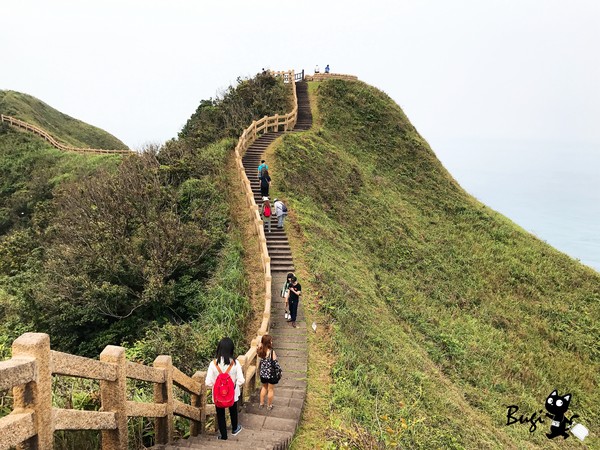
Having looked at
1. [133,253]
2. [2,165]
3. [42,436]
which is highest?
[2,165]

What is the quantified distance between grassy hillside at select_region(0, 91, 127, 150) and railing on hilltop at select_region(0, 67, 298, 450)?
165 feet

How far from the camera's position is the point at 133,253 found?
1409 cm

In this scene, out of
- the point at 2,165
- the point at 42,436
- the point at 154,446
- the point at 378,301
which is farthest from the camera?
the point at 2,165

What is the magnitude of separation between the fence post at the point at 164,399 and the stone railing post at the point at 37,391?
77.9 inches

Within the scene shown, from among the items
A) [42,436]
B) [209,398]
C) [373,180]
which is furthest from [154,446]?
[373,180]

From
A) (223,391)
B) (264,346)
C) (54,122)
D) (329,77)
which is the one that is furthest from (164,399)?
(54,122)

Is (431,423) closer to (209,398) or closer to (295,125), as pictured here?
(209,398)

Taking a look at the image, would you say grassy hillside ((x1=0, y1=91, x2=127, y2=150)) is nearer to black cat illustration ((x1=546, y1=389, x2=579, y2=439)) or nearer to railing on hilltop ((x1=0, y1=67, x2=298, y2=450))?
railing on hilltop ((x1=0, y1=67, x2=298, y2=450))

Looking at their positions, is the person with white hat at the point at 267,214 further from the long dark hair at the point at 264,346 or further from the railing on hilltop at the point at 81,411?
the railing on hilltop at the point at 81,411

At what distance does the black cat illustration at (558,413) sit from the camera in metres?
13.5

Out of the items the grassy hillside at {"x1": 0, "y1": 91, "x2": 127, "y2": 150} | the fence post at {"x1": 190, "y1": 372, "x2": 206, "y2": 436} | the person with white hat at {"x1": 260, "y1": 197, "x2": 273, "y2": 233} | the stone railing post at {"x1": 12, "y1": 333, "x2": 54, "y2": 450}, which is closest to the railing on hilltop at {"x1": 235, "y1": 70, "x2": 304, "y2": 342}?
the person with white hat at {"x1": 260, "y1": 197, "x2": 273, "y2": 233}

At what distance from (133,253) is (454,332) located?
499 inches

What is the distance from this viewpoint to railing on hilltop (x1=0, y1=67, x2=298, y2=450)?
3.41m

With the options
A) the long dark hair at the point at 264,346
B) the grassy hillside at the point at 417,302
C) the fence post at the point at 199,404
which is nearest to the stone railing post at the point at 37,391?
the fence post at the point at 199,404
